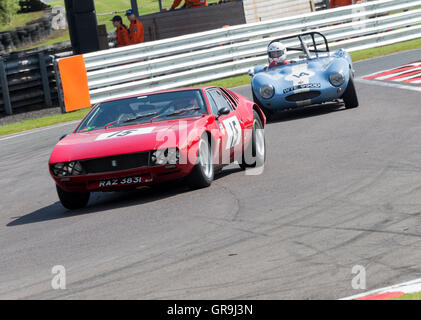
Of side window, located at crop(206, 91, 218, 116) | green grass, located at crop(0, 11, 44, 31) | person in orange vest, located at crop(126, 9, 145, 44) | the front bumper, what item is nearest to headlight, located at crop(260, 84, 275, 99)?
side window, located at crop(206, 91, 218, 116)

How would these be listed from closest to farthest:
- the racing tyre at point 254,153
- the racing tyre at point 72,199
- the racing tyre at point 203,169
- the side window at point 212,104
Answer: the racing tyre at point 203,169
the racing tyre at point 72,199
the side window at point 212,104
the racing tyre at point 254,153

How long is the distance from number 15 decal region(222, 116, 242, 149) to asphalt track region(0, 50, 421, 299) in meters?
0.39

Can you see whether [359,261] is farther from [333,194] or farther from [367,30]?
[367,30]

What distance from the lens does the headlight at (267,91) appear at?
43.5ft

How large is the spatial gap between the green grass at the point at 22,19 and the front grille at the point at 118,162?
51.2 m

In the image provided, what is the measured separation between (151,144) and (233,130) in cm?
146

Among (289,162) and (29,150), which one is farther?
(29,150)

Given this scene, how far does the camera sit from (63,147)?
27.2ft

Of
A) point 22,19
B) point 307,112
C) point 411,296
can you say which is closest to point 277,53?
point 307,112

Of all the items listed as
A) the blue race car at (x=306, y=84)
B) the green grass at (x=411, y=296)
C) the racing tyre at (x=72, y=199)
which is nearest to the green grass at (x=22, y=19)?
the blue race car at (x=306, y=84)

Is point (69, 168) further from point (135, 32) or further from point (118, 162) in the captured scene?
point (135, 32)

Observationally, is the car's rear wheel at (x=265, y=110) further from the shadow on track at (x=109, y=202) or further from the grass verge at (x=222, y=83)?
the grass verge at (x=222, y=83)
